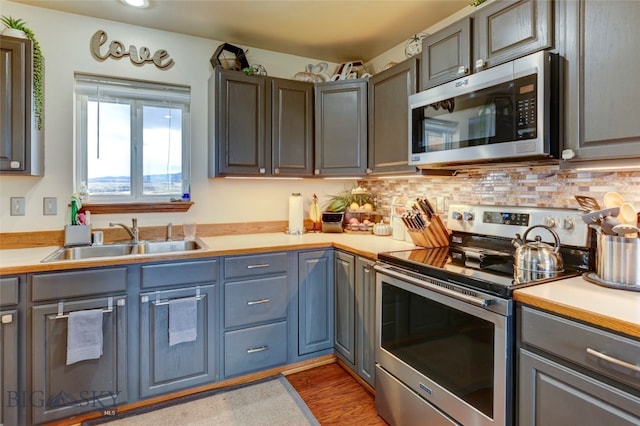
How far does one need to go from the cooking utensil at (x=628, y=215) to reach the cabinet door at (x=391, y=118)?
1076 millimetres

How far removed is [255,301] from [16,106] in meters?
1.77

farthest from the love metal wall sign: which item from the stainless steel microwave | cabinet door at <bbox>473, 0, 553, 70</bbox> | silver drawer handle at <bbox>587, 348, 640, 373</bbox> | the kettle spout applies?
silver drawer handle at <bbox>587, 348, 640, 373</bbox>

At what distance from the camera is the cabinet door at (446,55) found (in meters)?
1.81

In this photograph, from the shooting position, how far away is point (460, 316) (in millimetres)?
1470

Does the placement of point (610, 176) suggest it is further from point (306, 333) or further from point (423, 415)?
point (306, 333)

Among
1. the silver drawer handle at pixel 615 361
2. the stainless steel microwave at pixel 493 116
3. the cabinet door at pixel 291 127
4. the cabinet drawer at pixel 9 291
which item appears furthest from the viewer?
the cabinet door at pixel 291 127

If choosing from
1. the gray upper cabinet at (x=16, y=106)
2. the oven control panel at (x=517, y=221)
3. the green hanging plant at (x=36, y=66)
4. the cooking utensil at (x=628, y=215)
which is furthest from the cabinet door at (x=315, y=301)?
the green hanging plant at (x=36, y=66)

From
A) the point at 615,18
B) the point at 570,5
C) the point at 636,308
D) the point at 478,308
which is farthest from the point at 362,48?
the point at 636,308

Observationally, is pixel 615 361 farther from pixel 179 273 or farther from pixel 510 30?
pixel 179 273

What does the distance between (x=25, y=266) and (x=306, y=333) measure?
1629mm

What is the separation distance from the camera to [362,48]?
2924 millimetres

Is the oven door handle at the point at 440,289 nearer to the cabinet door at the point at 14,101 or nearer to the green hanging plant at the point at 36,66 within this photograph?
the cabinet door at the point at 14,101

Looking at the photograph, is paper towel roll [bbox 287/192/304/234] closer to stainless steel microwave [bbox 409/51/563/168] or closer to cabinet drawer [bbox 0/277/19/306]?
stainless steel microwave [bbox 409/51/563/168]

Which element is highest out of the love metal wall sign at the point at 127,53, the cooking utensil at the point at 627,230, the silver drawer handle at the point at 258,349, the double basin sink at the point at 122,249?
the love metal wall sign at the point at 127,53
